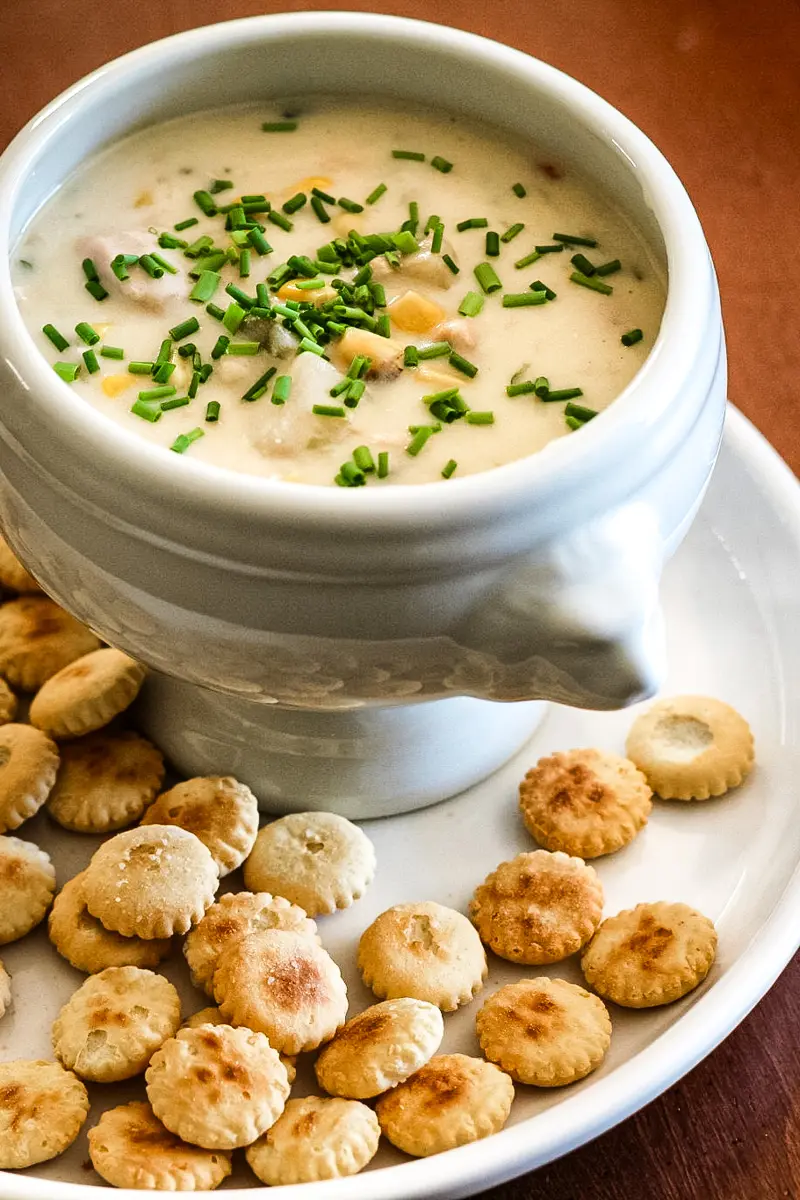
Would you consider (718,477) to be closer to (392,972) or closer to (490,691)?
(490,691)

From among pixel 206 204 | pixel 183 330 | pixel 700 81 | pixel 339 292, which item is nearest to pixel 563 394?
pixel 339 292

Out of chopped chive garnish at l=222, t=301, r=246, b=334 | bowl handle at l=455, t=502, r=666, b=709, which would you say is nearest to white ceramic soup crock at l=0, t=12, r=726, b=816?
bowl handle at l=455, t=502, r=666, b=709

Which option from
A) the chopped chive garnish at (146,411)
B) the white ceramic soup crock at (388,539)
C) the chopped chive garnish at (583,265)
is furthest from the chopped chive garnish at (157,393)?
the chopped chive garnish at (583,265)

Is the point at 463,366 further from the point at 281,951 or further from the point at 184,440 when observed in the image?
the point at 281,951

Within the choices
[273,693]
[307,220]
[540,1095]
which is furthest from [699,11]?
[540,1095]

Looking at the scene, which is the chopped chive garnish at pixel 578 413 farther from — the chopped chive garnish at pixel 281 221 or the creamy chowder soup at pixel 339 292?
the chopped chive garnish at pixel 281 221

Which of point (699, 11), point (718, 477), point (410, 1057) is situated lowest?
point (410, 1057)
